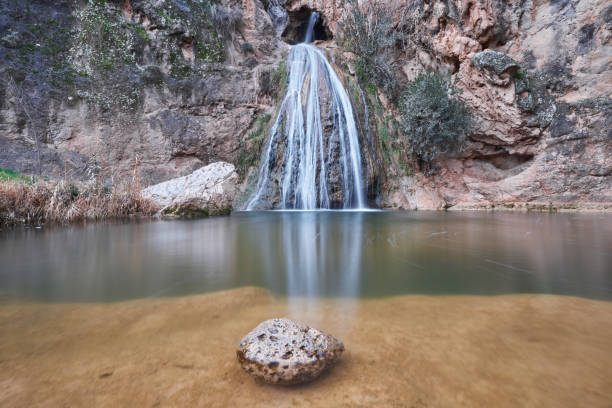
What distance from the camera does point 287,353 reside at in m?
0.94

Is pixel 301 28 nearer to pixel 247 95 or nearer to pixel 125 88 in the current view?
pixel 247 95

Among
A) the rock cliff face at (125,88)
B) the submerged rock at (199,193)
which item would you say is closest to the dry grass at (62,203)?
the submerged rock at (199,193)

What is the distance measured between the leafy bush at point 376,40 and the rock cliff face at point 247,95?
92 cm

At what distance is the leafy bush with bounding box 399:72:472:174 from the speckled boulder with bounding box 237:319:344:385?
11053 mm

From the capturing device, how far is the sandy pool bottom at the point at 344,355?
2.68ft

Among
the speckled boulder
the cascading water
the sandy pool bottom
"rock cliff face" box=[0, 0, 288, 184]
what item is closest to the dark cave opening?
"rock cliff face" box=[0, 0, 288, 184]

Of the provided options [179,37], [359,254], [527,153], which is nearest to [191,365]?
[359,254]

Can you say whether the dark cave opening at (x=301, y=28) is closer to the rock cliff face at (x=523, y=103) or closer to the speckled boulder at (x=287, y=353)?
the rock cliff face at (x=523, y=103)

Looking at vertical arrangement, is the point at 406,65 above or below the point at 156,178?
above

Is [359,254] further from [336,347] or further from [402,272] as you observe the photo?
[336,347]

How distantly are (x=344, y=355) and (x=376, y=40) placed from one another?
568 inches

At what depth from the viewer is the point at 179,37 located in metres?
11.7

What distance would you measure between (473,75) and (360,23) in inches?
226

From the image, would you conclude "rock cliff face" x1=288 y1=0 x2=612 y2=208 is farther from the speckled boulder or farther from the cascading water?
the speckled boulder
